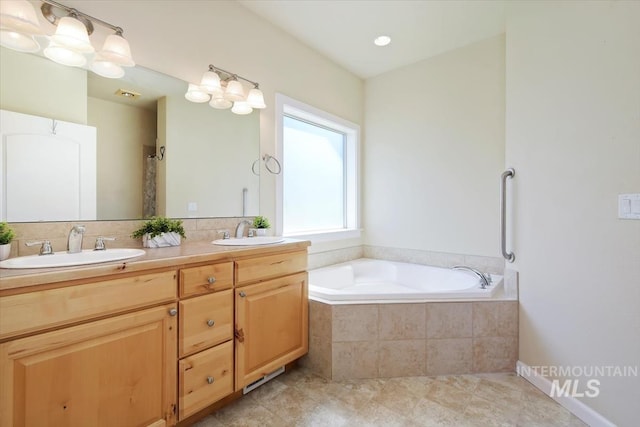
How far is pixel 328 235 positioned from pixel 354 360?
124 cm

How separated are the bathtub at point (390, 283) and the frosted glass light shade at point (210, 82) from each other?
1504 millimetres

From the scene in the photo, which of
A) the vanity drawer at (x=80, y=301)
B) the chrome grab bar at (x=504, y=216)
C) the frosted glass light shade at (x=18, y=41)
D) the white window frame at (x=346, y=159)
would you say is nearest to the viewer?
the vanity drawer at (x=80, y=301)

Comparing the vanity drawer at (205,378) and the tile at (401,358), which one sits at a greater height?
the vanity drawer at (205,378)

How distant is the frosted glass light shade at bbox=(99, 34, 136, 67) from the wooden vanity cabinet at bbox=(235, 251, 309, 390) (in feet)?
3.86

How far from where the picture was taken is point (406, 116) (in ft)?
9.94

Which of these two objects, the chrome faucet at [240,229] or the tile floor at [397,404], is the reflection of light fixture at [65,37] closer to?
the chrome faucet at [240,229]

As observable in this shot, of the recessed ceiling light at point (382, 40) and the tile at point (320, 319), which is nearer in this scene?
the tile at point (320, 319)

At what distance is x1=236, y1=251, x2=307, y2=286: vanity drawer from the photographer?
1568 mm

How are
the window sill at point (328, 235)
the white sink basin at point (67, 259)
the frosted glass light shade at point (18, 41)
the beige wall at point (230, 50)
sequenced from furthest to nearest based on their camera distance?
the window sill at point (328, 235) < the beige wall at point (230, 50) < the frosted glass light shade at point (18, 41) < the white sink basin at point (67, 259)

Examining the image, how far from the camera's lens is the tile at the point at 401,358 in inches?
75.4

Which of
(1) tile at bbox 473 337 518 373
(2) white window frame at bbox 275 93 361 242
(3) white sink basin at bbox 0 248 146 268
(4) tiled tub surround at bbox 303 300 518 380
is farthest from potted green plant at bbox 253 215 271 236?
(1) tile at bbox 473 337 518 373

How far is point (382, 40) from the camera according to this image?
2580 mm

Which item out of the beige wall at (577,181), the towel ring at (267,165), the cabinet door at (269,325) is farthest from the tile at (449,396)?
the towel ring at (267,165)

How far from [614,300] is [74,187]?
2702mm
